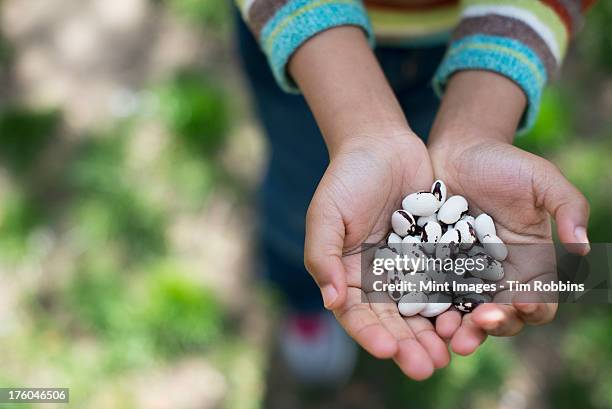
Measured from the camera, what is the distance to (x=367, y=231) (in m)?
0.99

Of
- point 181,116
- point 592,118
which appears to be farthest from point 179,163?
point 592,118

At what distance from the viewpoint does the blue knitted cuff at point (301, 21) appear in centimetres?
101

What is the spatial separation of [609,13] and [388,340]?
162 cm

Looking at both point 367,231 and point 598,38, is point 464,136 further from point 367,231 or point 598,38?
point 598,38

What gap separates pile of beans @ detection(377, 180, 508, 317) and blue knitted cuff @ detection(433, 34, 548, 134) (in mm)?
182

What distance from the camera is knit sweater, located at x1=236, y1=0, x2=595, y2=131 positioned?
3.32ft

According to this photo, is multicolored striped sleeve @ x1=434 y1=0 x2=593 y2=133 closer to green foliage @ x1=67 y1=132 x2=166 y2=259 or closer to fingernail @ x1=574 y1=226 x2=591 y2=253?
fingernail @ x1=574 y1=226 x2=591 y2=253

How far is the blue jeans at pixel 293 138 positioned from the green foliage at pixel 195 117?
422mm

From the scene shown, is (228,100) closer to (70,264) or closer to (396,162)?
(70,264)

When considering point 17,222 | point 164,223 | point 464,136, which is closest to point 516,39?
point 464,136

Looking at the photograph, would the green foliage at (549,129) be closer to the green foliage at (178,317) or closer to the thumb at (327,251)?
the green foliage at (178,317)

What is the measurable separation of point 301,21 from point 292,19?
1 cm

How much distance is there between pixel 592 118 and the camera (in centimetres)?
209

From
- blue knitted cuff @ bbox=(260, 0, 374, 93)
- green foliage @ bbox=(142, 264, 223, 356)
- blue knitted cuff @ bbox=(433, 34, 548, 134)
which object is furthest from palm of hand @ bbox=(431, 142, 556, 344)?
green foliage @ bbox=(142, 264, 223, 356)
